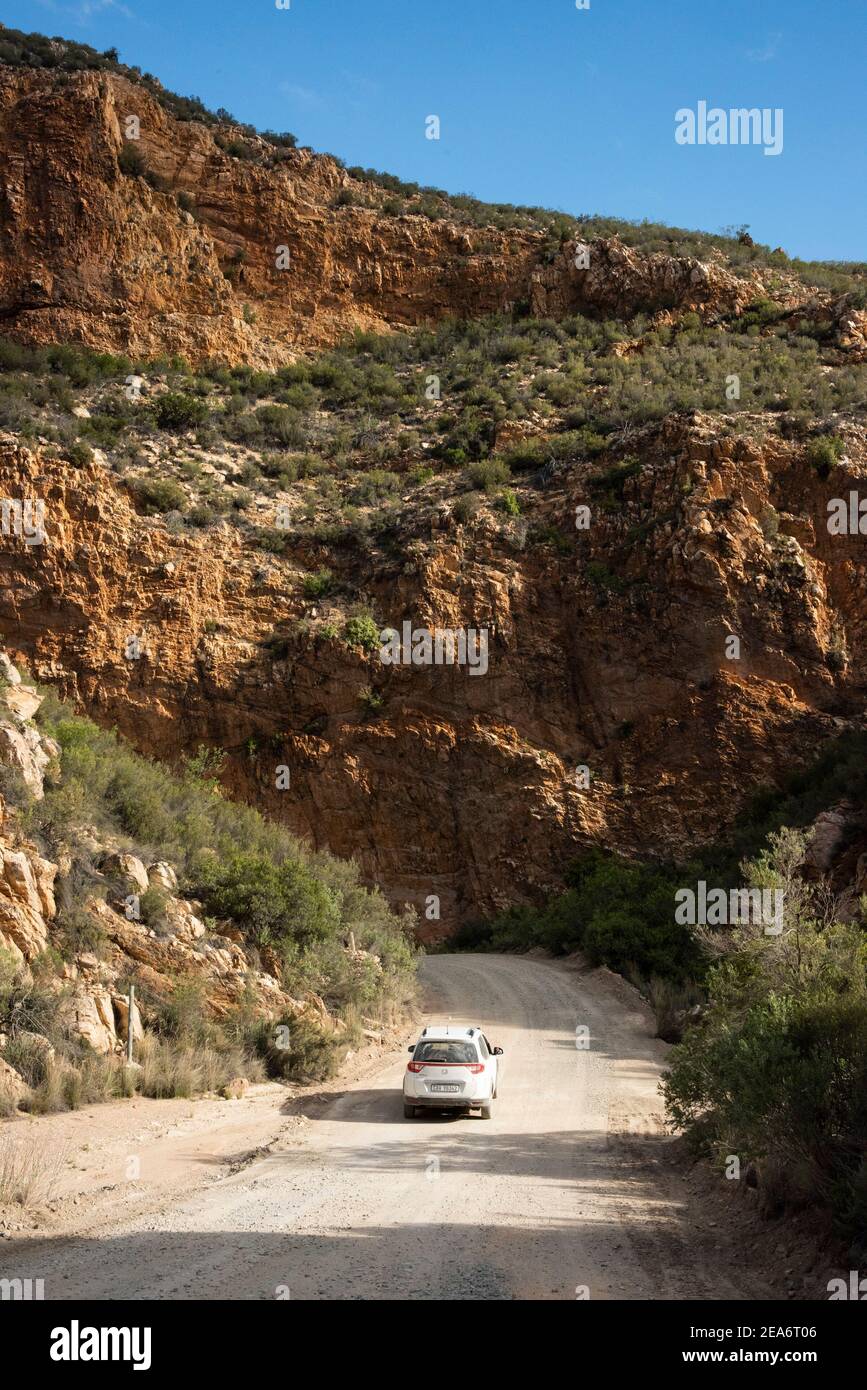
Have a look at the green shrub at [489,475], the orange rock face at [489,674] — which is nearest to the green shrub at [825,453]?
the orange rock face at [489,674]

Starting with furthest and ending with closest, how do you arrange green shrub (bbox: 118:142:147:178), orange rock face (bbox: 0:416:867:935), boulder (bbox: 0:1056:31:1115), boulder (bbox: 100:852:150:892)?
green shrub (bbox: 118:142:147:178)
orange rock face (bbox: 0:416:867:935)
boulder (bbox: 100:852:150:892)
boulder (bbox: 0:1056:31:1115)

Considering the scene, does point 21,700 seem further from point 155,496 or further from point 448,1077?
point 155,496

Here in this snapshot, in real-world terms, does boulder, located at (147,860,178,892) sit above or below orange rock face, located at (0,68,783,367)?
below

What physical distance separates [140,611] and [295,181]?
23.6 meters

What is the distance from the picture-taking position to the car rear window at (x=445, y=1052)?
1136 cm

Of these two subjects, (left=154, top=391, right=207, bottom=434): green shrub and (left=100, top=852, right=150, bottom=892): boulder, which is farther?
(left=154, top=391, right=207, bottom=434): green shrub

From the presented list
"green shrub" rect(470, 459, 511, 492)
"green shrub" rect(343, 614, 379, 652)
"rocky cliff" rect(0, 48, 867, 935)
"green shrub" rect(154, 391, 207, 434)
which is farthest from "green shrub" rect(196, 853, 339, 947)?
"green shrub" rect(154, 391, 207, 434)

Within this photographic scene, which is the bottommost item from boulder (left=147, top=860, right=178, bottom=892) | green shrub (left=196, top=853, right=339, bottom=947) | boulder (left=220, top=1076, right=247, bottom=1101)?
boulder (left=220, top=1076, right=247, bottom=1101)

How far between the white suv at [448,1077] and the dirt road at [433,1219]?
0.83 feet

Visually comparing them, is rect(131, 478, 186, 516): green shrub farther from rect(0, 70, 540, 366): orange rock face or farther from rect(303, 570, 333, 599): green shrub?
rect(0, 70, 540, 366): orange rock face

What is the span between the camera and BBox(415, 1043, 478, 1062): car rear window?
1136 cm

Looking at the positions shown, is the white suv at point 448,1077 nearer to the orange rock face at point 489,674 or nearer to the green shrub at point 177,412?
the orange rock face at point 489,674

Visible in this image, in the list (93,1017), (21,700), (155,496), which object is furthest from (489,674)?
(93,1017)
